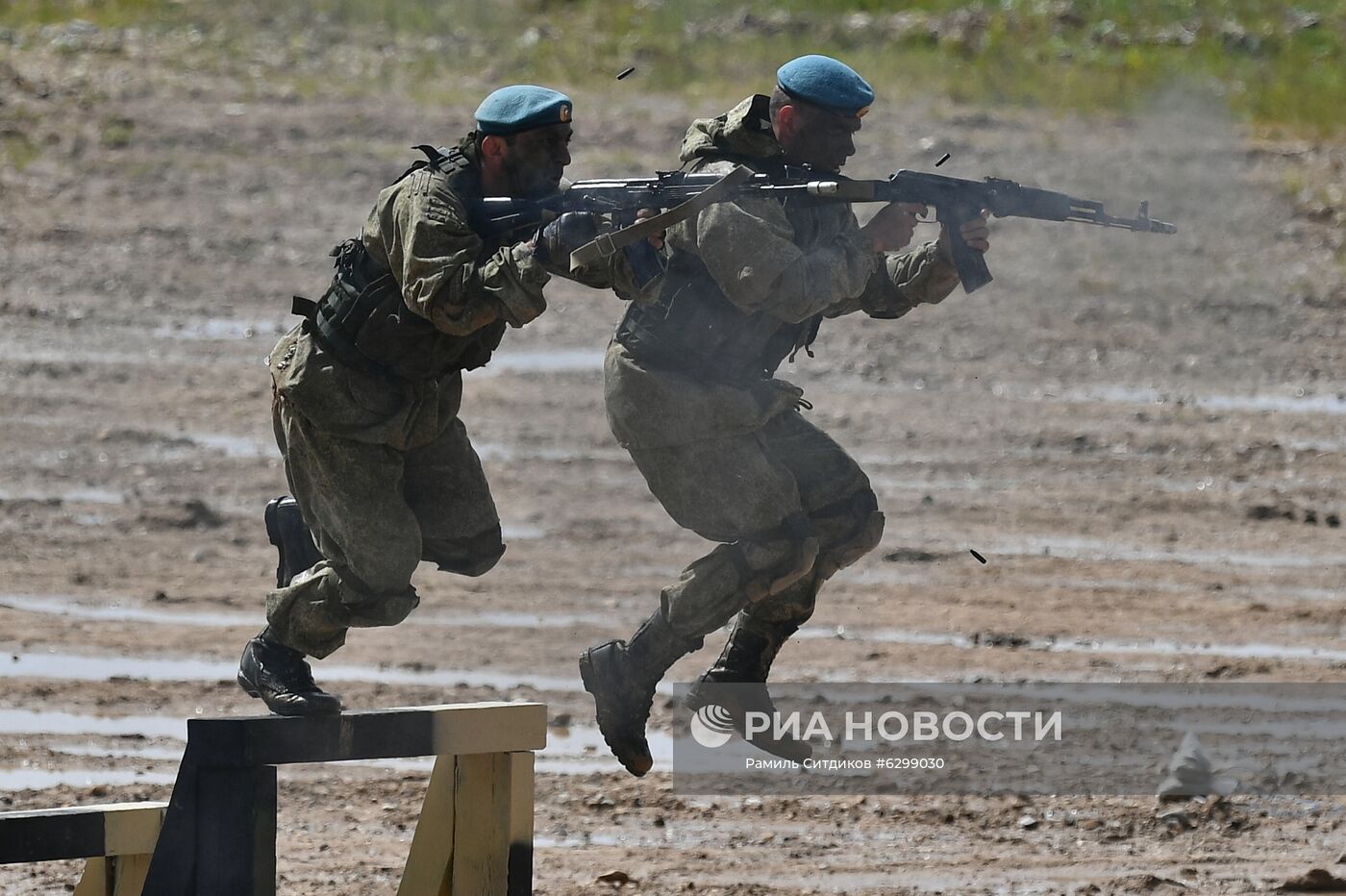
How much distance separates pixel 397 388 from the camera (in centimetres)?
561

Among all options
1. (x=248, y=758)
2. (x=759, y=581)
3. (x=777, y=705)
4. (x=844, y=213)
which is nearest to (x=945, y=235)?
(x=844, y=213)

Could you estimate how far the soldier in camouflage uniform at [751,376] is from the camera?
5.57m

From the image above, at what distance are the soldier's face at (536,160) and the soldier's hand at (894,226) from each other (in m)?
0.85

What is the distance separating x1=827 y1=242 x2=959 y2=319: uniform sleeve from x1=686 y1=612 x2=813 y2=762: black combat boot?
959 millimetres

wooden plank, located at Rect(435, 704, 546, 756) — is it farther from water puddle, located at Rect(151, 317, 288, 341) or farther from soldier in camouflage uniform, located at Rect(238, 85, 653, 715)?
water puddle, located at Rect(151, 317, 288, 341)

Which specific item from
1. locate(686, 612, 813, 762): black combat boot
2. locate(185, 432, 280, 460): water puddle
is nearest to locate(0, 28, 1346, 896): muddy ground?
locate(185, 432, 280, 460): water puddle

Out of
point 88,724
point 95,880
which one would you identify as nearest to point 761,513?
point 95,880

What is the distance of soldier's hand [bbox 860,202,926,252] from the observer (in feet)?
18.7

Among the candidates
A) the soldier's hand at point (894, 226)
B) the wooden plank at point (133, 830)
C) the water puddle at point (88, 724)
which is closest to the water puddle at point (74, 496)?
the water puddle at point (88, 724)

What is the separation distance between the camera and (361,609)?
18.8 ft

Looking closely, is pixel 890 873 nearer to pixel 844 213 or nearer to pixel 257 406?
pixel 844 213

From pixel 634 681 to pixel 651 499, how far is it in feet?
17.4

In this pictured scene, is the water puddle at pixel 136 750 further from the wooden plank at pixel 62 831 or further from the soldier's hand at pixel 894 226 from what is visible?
the soldier's hand at pixel 894 226

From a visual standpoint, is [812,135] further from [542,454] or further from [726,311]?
[542,454]
